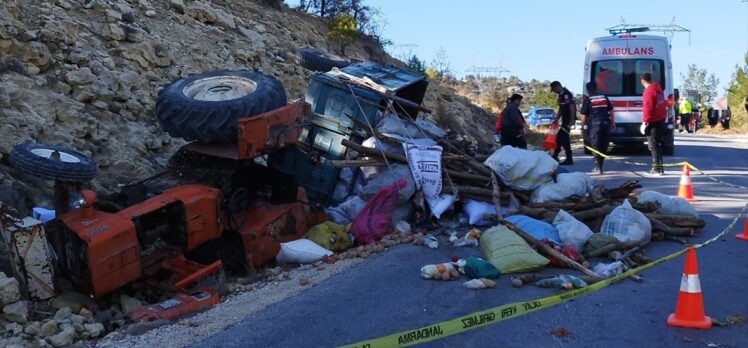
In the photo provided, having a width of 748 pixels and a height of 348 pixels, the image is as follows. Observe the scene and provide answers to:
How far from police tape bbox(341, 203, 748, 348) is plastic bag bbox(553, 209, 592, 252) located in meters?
0.95

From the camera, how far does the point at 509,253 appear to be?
291 inches

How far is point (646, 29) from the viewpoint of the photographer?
21922 millimetres

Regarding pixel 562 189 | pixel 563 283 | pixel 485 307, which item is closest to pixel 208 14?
pixel 562 189

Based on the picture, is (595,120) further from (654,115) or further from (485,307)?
(485,307)

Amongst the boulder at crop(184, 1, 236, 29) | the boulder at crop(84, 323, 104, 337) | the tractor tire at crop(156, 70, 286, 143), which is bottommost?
the boulder at crop(84, 323, 104, 337)

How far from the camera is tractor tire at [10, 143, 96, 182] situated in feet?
22.2

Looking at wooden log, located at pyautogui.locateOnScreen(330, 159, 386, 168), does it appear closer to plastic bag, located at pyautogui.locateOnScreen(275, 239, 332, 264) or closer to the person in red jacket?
plastic bag, located at pyautogui.locateOnScreen(275, 239, 332, 264)

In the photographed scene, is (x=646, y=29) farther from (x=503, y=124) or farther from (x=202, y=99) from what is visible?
(x=202, y=99)

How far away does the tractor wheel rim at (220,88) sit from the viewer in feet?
29.0

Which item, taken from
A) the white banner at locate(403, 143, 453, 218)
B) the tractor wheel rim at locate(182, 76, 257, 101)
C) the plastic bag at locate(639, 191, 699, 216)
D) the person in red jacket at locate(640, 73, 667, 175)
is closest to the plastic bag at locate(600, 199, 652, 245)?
the plastic bag at locate(639, 191, 699, 216)

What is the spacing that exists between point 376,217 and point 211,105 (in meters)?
2.24

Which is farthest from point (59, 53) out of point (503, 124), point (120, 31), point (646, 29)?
point (646, 29)

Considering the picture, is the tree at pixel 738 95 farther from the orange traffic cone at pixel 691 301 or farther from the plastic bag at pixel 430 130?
the orange traffic cone at pixel 691 301

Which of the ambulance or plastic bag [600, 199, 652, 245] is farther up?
the ambulance
